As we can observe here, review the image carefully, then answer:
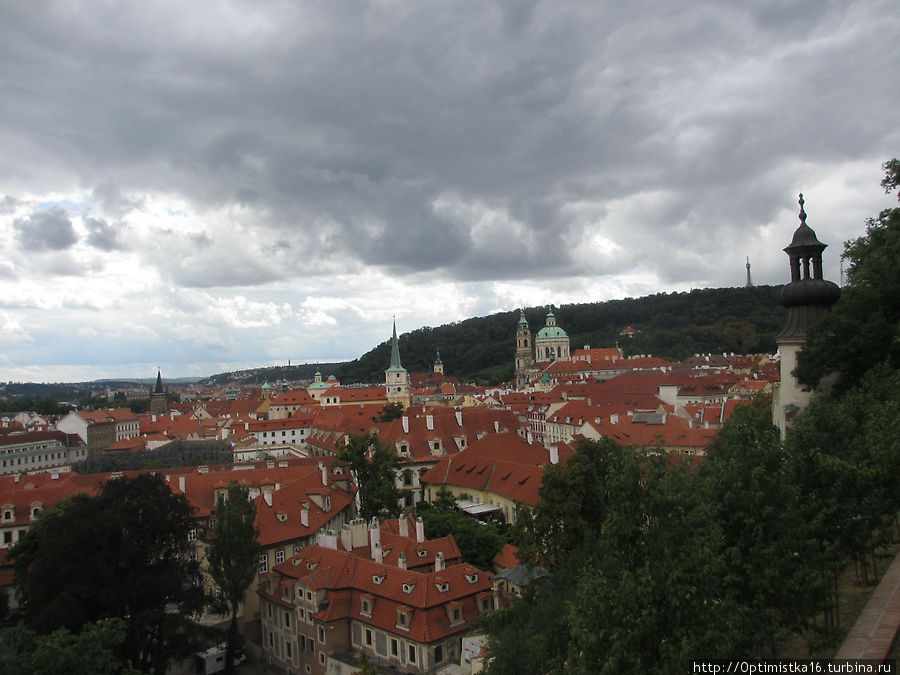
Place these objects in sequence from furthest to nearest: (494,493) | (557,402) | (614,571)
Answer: (557,402)
(494,493)
(614,571)

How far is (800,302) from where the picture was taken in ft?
98.4

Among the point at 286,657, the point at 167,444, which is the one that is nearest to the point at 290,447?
the point at 167,444

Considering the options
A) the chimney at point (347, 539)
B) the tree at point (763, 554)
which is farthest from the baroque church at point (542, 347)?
the tree at point (763, 554)

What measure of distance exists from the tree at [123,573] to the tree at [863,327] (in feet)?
88.5

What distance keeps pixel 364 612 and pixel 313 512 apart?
13.1 m

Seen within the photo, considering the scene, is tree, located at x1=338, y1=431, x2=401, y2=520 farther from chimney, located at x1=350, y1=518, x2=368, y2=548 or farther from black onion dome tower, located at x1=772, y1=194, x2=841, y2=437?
black onion dome tower, located at x1=772, y1=194, x2=841, y2=437

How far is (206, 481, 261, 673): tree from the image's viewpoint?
102 feet

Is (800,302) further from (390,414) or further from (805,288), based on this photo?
(390,414)

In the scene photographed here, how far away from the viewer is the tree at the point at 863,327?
967 inches

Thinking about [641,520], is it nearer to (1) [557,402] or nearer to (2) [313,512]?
(2) [313,512]

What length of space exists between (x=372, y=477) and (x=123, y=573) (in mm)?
16386

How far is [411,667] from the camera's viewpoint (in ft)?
84.9

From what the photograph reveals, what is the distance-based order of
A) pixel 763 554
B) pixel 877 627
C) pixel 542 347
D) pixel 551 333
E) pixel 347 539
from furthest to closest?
pixel 551 333 < pixel 542 347 < pixel 347 539 < pixel 877 627 < pixel 763 554

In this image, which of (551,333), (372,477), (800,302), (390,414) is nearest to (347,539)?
(372,477)
